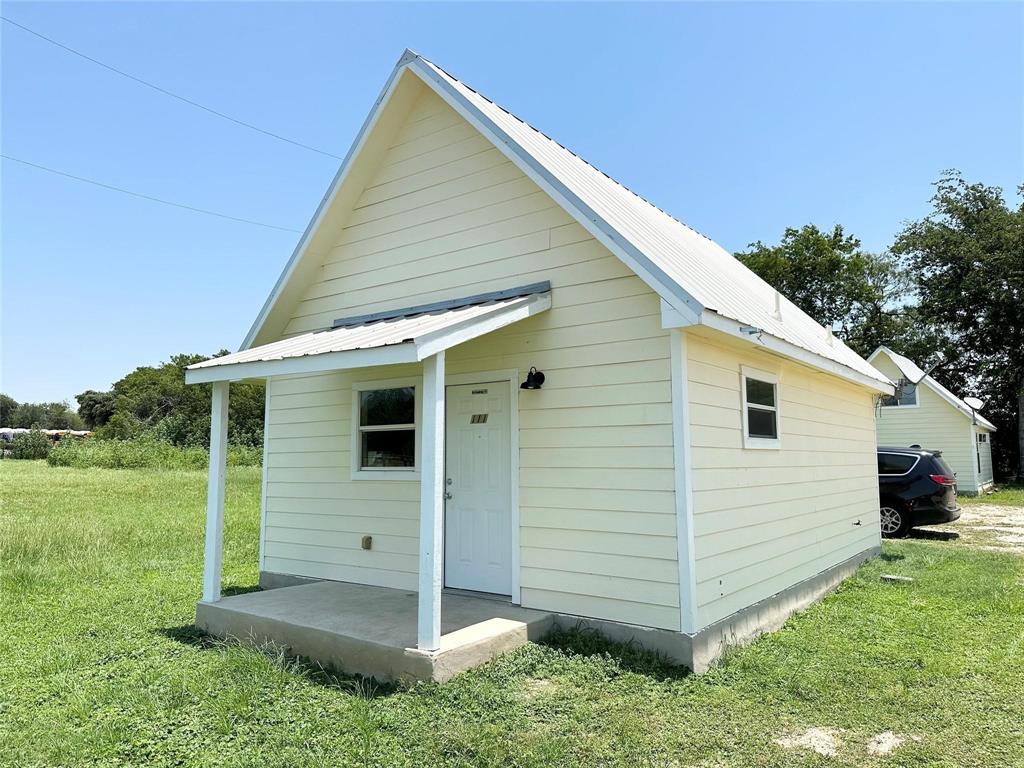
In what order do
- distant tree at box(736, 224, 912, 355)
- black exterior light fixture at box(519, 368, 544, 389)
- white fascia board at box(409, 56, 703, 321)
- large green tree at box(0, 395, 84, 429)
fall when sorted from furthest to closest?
large green tree at box(0, 395, 84, 429) → distant tree at box(736, 224, 912, 355) → black exterior light fixture at box(519, 368, 544, 389) → white fascia board at box(409, 56, 703, 321)

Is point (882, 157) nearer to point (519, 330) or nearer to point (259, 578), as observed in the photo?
point (519, 330)

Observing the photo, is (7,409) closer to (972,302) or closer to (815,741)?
(972,302)

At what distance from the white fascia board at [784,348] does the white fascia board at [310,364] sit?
2.34 m

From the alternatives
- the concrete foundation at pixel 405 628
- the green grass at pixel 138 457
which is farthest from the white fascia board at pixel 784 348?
the green grass at pixel 138 457

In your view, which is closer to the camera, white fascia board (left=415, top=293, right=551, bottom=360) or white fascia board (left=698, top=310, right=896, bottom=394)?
white fascia board (left=415, top=293, right=551, bottom=360)

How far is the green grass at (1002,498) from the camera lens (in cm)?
2050

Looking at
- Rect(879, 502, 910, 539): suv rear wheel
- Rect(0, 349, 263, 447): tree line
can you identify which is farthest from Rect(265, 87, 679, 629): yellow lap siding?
Rect(0, 349, 263, 447): tree line

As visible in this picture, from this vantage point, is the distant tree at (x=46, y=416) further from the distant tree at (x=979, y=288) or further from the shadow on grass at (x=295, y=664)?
the shadow on grass at (x=295, y=664)

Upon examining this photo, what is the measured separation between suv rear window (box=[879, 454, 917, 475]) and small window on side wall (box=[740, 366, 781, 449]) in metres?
7.82

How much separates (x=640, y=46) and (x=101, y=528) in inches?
494

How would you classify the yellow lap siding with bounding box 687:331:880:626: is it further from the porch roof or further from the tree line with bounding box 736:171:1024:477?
the tree line with bounding box 736:171:1024:477

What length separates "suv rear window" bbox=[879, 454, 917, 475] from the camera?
42.9 ft

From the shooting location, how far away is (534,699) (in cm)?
439

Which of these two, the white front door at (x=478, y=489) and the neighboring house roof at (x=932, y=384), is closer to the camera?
the white front door at (x=478, y=489)
